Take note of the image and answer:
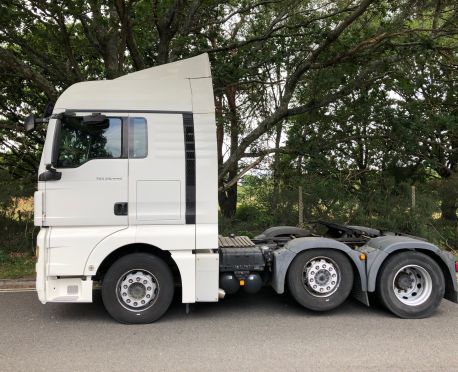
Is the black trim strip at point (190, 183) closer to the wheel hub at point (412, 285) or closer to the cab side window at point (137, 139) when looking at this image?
the cab side window at point (137, 139)

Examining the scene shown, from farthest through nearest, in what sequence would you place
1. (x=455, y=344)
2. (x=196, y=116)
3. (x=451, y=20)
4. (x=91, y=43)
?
1. (x=91, y=43)
2. (x=451, y=20)
3. (x=196, y=116)
4. (x=455, y=344)

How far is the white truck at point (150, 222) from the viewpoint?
5.64m

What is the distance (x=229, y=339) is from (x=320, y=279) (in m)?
1.60

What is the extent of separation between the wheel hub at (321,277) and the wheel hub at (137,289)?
Result: 79.6 inches

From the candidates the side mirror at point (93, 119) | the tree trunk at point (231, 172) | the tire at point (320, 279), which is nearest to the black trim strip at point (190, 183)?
the side mirror at point (93, 119)

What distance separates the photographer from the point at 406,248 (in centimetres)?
615

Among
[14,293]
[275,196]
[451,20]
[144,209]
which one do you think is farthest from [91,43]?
[451,20]

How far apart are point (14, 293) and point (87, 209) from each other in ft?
9.98

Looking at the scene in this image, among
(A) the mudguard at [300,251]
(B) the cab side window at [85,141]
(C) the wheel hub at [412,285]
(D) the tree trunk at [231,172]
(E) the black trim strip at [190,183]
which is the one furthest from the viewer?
(D) the tree trunk at [231,172]

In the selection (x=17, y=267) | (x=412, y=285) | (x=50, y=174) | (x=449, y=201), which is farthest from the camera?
(x=449, y=201)

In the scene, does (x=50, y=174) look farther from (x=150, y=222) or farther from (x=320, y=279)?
(x=320, y=279)

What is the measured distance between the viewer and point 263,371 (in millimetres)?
4324

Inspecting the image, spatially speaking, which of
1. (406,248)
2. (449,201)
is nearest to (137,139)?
(406,248)

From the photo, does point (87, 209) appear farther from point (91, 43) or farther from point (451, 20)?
point (451, 20)
